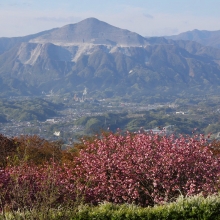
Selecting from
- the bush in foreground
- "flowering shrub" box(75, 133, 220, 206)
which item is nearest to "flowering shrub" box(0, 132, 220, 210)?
"flowering shrub" box(75, 133, 220, 206)

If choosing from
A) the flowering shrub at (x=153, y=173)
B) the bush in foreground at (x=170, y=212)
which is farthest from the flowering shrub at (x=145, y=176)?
the bush in foreground at (x=170, y=212)

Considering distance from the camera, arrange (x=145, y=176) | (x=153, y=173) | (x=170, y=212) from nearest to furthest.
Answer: (x=170, y=212), (x=153, y=173), (x=145, y=176)

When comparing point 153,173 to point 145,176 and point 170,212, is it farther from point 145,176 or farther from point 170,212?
point 170,212

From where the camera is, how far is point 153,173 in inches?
527

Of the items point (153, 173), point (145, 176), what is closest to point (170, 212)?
point (153, 173)

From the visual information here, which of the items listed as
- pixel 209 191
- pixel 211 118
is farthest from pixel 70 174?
pixel 211 118

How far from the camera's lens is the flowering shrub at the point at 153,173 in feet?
43.6

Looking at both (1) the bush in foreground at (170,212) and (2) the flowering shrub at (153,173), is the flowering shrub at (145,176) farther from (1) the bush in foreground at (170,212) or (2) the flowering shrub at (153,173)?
(1) the bush in foreground at (170,212)

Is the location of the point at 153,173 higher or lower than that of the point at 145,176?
higher

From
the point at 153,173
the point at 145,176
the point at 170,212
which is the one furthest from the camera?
the point at 145,176

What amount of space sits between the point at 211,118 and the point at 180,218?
180 meters

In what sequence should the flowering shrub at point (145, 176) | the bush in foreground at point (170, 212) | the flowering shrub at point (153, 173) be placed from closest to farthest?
the bush in foreground at point (170, 212)
the flowering shrub at point (145, 176)
the flowering shrub at point (153, 173)

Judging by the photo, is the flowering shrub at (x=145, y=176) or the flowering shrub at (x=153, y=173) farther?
the flowering shrub at (x=153, y=173)

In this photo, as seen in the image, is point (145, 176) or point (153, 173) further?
point (145, 176)
